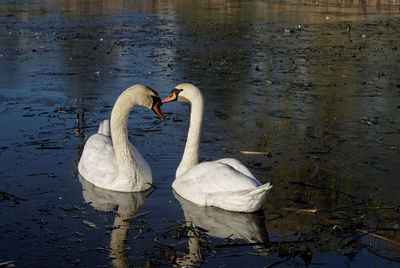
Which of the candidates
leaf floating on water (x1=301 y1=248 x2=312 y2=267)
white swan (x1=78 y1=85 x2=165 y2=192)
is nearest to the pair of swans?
white swan (x1=78 y1=85 x2=165 y2=192)

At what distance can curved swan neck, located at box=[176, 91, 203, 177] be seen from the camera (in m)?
8.03

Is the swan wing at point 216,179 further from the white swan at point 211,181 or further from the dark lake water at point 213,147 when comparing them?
the dark lake water at point 213,147

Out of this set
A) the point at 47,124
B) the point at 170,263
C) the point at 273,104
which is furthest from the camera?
the point at 273,104

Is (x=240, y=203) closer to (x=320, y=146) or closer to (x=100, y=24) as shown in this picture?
(x=320, y=146)

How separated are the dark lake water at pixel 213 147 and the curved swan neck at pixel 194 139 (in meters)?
0.39

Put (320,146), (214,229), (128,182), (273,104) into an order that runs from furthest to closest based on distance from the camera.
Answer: (273,104) < (320,146) < (128,182) < (214,229)

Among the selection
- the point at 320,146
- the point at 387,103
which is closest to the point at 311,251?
the point at 320,146

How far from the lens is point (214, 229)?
6652mm

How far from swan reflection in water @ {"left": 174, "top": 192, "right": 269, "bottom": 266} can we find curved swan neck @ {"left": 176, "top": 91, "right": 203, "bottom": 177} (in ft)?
2.09

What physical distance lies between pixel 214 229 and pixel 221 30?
67.3ft

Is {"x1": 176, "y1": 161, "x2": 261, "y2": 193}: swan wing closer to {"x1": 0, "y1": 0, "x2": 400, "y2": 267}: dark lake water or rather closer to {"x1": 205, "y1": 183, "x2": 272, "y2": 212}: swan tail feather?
{"x1": 205, "y1": 183, "x2": 272, "y2": 212}: swan tail feather

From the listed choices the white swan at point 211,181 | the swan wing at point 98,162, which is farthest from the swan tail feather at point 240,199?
the swan wing at point 98,162

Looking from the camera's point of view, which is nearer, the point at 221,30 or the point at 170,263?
the point at 170,263

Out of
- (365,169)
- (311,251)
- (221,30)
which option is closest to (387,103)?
(365,169)
